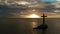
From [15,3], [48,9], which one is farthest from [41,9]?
[15,3]

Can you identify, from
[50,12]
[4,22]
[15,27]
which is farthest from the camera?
[50,12]

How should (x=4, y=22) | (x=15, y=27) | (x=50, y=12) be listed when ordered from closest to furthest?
(x=15, y=27) < (x=4, y=22) < (x=50, y=12)

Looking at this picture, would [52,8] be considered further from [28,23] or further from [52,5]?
[28,23]

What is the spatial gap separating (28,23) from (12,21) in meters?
0.36

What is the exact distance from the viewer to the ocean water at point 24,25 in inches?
143

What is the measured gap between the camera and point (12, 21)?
167 inches

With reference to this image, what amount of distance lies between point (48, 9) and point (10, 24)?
1070mm

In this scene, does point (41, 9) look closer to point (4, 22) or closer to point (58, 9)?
point (58, 9)

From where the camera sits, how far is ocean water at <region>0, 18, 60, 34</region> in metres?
3.64

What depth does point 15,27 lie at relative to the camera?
12.8ft

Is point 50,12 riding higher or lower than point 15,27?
higher

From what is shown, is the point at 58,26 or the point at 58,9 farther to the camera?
the point at 58,9

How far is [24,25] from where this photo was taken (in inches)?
158

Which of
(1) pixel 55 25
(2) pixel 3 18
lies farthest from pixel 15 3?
(1) pixel 55 25
